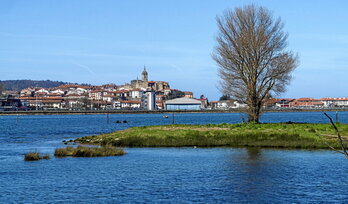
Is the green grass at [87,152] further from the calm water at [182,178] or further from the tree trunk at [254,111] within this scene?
the tree trunk at [254,111]

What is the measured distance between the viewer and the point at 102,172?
87.2ft

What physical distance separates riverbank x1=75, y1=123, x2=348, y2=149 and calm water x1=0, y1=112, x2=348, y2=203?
4.37 metres

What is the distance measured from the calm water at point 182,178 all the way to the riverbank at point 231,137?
4.37 meters

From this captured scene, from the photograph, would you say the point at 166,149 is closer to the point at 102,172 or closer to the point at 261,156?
the point at 261,156

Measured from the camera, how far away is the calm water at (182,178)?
2017cm

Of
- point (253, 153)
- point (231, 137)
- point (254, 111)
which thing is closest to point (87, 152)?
point (253, 153)

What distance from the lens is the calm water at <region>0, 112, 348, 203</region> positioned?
66.2 ft

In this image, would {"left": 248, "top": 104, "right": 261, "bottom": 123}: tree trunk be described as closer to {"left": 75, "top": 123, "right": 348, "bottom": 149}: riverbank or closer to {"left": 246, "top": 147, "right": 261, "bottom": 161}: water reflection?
{"left": 75, "top": 123, "right": 348, "bottom": 149}: riverbank

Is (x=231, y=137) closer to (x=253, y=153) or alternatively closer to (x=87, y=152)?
(x=253, y=153)

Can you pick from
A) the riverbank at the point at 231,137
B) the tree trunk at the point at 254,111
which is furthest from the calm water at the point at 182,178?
the tree trunk at the point at 254,111

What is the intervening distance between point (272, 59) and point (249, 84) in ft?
11.5

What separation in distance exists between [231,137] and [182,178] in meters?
17.6

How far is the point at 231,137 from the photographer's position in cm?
4156

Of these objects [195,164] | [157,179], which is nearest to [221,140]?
[195,164]
